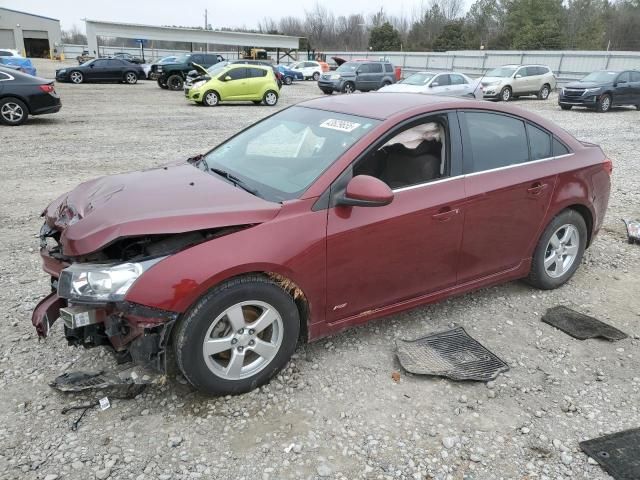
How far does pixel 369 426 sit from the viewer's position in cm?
286

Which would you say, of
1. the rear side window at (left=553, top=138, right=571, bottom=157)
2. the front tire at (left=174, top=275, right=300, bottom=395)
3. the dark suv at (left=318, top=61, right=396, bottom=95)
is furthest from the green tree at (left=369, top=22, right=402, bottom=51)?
the front tire at (left=174, top=275, right=300, bottom=395)

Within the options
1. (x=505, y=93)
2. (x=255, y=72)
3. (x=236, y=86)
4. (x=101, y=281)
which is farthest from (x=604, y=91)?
(x=101, y=281)

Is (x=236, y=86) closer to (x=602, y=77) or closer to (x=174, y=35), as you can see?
(x=602, y=77)

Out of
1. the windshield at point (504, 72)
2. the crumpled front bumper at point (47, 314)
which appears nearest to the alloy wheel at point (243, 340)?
the crumpled front bumper at point (47, 314)

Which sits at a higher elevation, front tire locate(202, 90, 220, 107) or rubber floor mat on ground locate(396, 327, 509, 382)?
front tire locate(202, 90, 220, 107)

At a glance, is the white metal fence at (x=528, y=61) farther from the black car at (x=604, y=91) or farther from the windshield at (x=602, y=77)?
the windshield at (x=602, y=77)

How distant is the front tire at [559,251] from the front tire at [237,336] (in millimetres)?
2308

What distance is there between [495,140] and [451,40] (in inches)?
2541

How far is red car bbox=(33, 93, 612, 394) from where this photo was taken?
2723mm

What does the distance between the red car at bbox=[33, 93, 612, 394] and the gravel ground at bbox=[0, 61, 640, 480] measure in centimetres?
27

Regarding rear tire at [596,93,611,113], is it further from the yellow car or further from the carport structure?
the carport structure

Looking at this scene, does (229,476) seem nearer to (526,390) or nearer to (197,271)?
(197,271)

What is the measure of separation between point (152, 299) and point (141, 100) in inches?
789

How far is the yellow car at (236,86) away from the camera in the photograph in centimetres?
1919
